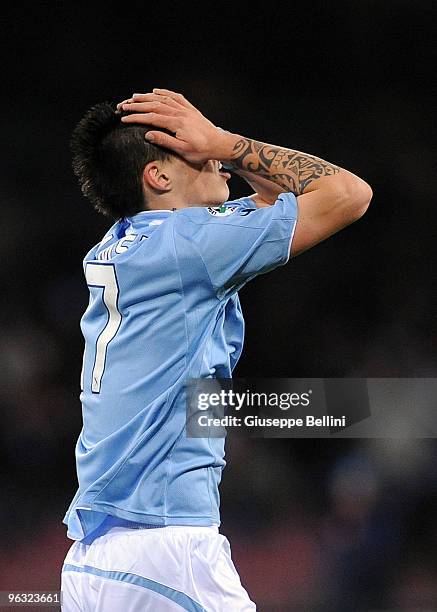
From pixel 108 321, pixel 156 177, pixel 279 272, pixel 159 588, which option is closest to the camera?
pixel 159 588

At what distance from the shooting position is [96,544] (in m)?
1.60

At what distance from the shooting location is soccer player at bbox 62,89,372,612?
1.55 m

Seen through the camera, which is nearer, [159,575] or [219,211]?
[159,575]

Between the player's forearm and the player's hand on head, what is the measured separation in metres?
0.04

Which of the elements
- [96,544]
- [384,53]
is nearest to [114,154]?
[96,544]

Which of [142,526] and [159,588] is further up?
[142,526]

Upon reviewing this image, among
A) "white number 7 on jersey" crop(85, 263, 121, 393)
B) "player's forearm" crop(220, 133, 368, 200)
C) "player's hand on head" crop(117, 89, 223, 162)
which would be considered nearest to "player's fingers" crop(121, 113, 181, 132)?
"player's hand on head" crop(117, 89, 223, 162)

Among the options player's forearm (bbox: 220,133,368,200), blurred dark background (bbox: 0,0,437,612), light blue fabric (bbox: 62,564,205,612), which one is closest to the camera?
light blue fabric (bbox: 62,564,205,612)

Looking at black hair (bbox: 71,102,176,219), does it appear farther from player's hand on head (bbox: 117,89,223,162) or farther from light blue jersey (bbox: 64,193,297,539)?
light blue jersey (bbox: 64,193,297,539)

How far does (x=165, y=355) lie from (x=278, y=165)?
1.58ft

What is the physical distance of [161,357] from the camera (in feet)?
5.30

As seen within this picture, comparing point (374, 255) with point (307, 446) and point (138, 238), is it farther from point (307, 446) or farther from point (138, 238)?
point (138, 238)

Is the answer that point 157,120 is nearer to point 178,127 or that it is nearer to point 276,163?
point 178,127

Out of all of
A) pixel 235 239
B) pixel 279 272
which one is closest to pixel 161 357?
pixel 235 239
